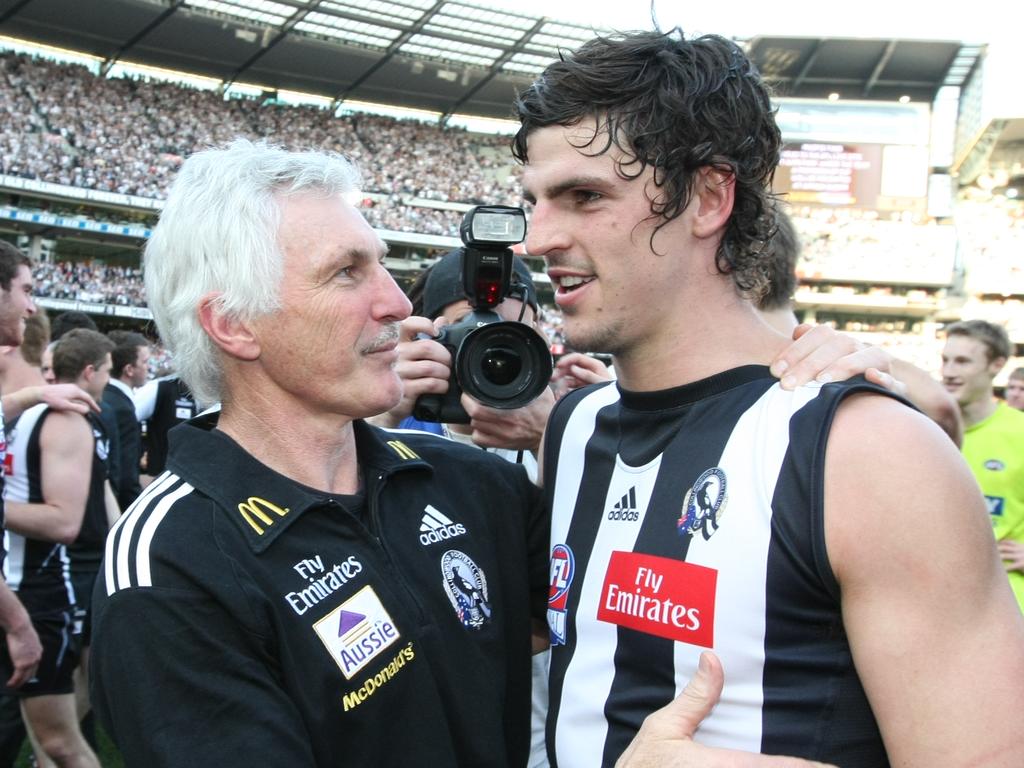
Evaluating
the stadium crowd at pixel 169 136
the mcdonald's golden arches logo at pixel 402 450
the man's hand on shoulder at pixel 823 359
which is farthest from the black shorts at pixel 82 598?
the stadium crowd at pixel 169 136

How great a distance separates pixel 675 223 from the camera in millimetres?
1721

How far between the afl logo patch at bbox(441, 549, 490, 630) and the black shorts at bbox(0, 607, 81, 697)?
2663 mm

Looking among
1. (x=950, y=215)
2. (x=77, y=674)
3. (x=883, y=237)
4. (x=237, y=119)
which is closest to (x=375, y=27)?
(x=237, y=119)

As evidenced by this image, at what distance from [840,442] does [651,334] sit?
1.43 feet

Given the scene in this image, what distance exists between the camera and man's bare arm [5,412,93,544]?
3.80 m

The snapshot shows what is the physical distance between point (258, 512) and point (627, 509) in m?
0.64

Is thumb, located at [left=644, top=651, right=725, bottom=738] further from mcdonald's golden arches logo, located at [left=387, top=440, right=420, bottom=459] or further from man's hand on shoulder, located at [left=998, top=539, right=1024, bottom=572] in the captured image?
man's hand on shoulder, located at [left=998, top=539, right=1024, bottom=572]

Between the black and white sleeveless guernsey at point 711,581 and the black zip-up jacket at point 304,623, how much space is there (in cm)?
16

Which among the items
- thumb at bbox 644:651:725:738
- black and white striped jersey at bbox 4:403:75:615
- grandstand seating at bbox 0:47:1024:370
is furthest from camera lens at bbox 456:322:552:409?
grandstand seating at bbox 0:47:1024:370

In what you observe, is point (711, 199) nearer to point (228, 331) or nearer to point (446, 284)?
point (228, 331)

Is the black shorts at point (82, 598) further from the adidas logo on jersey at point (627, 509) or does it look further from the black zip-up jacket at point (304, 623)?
the adidas logo on jersey at point (627, 509)

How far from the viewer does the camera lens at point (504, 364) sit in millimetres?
1996

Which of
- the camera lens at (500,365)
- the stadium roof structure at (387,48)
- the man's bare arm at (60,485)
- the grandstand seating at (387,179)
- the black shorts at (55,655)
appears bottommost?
the black shorts at (55,655)

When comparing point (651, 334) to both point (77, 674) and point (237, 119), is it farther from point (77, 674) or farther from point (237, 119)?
point (237, 119)
